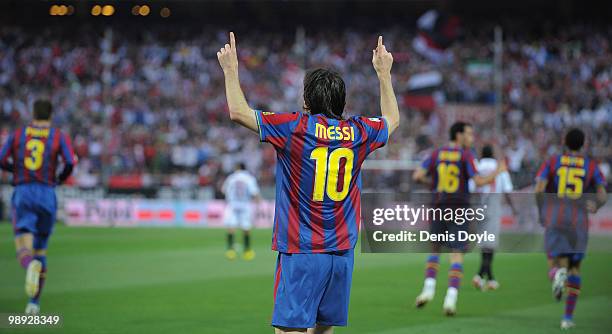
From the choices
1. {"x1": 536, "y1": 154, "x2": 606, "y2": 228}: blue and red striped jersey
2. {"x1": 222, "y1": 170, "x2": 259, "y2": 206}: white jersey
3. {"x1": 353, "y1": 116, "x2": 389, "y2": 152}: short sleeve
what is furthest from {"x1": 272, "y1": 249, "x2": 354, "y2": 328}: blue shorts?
{"x1": 222, "y1": 170, "x2": 259, "y2": 206}: white jersey

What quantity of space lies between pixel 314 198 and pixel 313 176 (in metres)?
0.14

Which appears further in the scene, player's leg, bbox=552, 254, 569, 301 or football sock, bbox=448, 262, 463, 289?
football sock, bbox=448, 262, 463, 289

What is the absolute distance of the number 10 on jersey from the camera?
559cm

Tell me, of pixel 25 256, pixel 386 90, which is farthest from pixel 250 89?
pixel 386 90

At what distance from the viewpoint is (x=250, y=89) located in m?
37.2

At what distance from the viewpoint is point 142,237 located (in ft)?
83.9

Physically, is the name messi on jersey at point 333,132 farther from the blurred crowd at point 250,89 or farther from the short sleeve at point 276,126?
the blurred crowd at point 250,89

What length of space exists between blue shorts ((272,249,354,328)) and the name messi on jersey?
715 mm

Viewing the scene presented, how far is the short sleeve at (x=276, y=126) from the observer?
18.0ft

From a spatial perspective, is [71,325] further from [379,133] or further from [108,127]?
[108,127]

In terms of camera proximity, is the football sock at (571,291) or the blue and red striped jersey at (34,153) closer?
the football sock at (571,291)

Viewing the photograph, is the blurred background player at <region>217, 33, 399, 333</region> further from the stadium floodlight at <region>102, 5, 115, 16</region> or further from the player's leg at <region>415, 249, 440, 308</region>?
the stadium floodlight at <region>102, 5, 115, 16</region>

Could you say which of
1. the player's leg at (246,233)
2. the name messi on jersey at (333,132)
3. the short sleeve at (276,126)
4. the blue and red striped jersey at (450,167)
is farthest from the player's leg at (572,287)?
the player's leg at (246,233)

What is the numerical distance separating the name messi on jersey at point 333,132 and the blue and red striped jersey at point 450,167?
6.59 m
